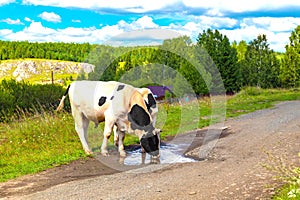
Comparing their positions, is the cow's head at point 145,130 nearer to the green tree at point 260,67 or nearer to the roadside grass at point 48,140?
the roadside grass at point 48,140

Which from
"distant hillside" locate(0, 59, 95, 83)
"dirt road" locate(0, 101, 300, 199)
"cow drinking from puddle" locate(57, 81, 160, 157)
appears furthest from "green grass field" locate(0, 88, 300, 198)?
"distant hillside" locate(0, 59, 95, 83)

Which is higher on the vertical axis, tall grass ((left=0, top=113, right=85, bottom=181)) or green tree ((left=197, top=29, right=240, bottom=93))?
green tree ((left=197, top=29, right=240, bottom=93))

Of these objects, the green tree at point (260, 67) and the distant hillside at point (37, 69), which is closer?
the green tree at point (260, 67)

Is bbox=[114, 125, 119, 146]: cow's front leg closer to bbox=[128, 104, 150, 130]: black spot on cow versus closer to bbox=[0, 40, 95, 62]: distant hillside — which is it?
bbox=[128, 104, 150, 130]: black spot on cow

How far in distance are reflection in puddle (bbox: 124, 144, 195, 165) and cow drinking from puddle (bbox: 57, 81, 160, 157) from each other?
0.88 ft

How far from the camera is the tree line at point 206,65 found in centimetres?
3100

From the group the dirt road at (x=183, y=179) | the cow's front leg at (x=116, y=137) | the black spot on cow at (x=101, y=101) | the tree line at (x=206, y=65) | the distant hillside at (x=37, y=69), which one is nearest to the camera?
the dirt road at (x=183, y=179)

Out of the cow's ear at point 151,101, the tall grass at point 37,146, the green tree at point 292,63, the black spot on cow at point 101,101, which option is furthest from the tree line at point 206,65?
the black spot on cow at point 101,101

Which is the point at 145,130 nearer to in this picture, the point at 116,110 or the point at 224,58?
the point at 116,110

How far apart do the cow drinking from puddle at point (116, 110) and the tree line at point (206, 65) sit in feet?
33.8

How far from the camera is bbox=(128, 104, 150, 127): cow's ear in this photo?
11.5m

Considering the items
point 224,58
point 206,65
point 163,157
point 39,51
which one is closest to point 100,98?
point 163,157

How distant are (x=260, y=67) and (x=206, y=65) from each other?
10.5m

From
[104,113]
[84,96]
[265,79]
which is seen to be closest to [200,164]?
[104,113]
